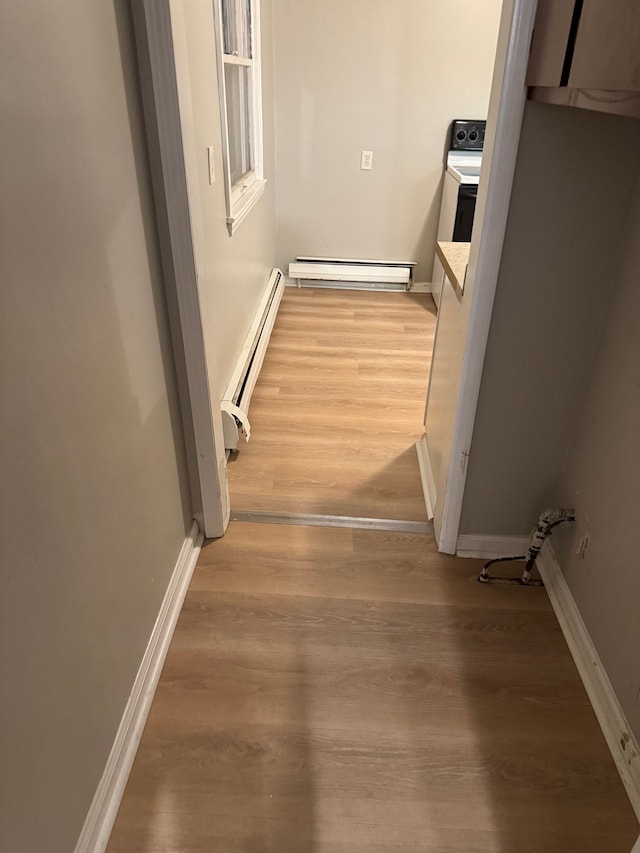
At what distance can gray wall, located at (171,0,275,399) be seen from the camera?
58.4 inches

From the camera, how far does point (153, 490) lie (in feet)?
5.12

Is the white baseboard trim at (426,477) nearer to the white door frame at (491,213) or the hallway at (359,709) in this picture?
the hallway at (359,709)

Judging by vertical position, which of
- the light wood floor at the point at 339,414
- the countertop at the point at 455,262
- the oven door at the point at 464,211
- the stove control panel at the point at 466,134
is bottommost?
the light wood floor at the point at 339,414

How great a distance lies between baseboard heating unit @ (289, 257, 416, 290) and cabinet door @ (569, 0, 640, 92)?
3.44 metres

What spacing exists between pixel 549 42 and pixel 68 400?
117 cm

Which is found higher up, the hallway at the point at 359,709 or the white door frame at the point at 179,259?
the white door frame at the point at 179,259

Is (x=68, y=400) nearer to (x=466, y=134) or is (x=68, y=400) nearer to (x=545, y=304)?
(x=545, y=304)

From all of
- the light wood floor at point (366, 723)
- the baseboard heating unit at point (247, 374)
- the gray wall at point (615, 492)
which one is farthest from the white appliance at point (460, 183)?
the light wood floor at point (366, 723)

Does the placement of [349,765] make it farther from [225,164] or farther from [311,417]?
[225,164]

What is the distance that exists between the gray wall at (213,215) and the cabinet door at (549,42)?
2.60 ft

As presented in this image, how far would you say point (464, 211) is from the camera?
3.67m

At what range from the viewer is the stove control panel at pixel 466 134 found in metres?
3.96

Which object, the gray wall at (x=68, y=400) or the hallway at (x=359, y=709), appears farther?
the hallway at (x=359, y=709)

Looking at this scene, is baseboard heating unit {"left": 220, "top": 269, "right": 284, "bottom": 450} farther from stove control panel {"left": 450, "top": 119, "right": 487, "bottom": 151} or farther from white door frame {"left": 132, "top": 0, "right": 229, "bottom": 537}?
stove control panel {"left": 450, "top": 119, "right": 487, "bottom": 151}
